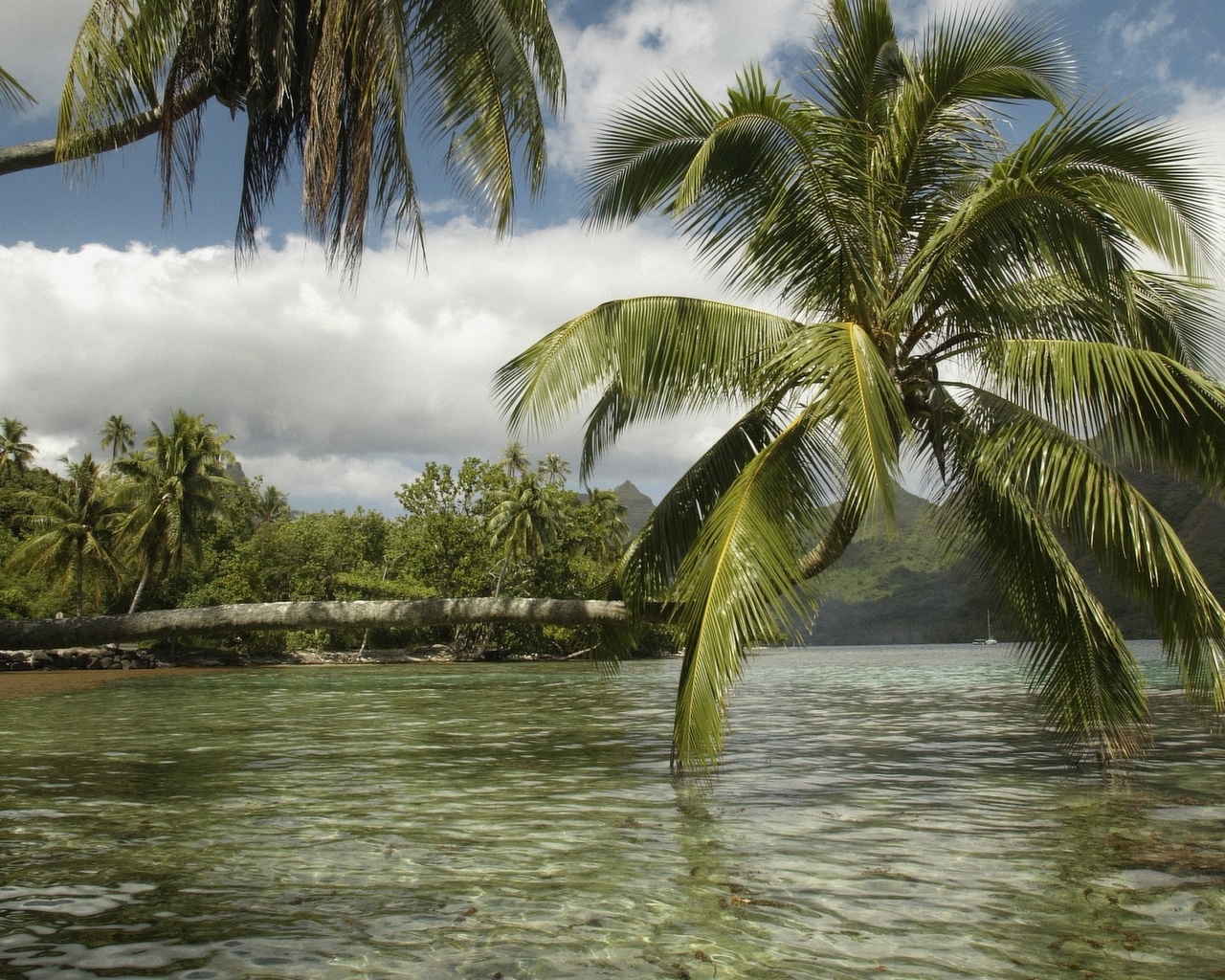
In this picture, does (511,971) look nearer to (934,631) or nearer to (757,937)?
(757,937)

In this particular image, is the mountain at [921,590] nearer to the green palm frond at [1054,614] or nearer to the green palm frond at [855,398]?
the green palm frond at [1054,614]

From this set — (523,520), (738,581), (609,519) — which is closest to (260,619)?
(738,581)

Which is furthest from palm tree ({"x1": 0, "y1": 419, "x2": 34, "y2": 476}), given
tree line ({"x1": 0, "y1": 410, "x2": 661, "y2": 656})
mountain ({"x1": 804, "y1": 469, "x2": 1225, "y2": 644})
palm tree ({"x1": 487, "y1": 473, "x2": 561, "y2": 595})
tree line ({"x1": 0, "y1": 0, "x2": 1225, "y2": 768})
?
mountain ({"x1": 804, "y1": 469, "x2": 1225, "y2": 644})

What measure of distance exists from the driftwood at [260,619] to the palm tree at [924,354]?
137cm

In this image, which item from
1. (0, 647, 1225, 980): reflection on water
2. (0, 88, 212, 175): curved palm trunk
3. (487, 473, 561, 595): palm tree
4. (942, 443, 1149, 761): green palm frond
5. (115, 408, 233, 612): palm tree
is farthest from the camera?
(487, 473, 561, 595): palm tree

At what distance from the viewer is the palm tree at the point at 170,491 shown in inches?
1345

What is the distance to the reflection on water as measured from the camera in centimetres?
355

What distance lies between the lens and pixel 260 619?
5.96 m

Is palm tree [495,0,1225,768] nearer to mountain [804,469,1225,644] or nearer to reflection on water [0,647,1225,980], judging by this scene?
reflection on water [0,647,1225,980]

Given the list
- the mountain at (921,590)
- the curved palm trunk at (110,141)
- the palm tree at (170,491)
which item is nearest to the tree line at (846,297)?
the curved palm trunk at (110,141)

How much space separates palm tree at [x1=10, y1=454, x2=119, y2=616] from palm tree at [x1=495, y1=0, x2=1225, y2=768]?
33.6 meters

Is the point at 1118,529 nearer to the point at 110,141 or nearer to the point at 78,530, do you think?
the point at 110,141

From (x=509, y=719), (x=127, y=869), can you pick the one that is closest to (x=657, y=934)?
(x=127, y=869)

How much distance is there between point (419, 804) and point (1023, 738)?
763 cm
